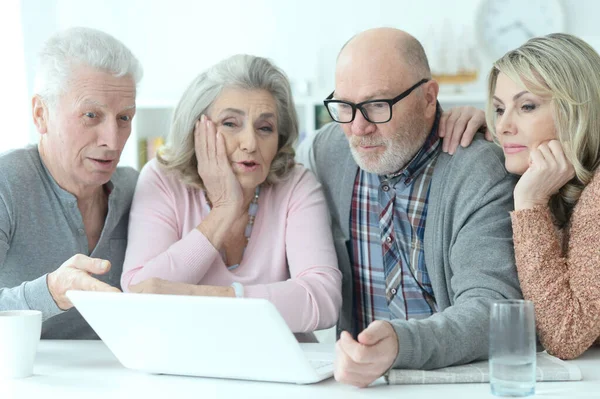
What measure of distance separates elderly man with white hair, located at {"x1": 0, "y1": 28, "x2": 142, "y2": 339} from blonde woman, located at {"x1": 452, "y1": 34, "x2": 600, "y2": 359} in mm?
922

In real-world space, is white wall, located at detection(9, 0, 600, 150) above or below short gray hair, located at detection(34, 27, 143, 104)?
below

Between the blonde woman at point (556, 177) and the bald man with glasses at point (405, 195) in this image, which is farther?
the bald man with glasses at point (405, 195)

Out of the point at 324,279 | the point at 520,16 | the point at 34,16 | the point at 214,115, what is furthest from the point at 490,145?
the point at 34,16

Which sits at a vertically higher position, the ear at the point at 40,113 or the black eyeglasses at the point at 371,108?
the black eyeglasses at the point at 371,108

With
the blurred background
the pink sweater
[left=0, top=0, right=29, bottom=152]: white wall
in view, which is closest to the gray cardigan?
the pink sweater

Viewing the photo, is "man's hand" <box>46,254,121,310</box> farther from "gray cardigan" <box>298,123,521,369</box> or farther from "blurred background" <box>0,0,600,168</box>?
"blurred background" <box>0,0,600,168</box>

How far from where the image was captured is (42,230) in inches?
77.7

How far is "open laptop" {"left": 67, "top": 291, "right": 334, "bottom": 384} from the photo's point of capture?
4.29 ft

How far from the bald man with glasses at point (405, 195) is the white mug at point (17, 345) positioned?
2.16 feet

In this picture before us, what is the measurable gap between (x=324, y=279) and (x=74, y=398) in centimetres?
76

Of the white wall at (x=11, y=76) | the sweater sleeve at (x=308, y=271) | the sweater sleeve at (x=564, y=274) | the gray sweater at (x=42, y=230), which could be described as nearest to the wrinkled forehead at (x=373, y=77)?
the sweater sleeve at (x=308, y=271)

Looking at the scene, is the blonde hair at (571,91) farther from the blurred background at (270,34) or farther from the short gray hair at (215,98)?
the blurred background at (270,34)

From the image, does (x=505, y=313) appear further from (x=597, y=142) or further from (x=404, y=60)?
(x=404, y=60)

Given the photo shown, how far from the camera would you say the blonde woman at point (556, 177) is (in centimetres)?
157
